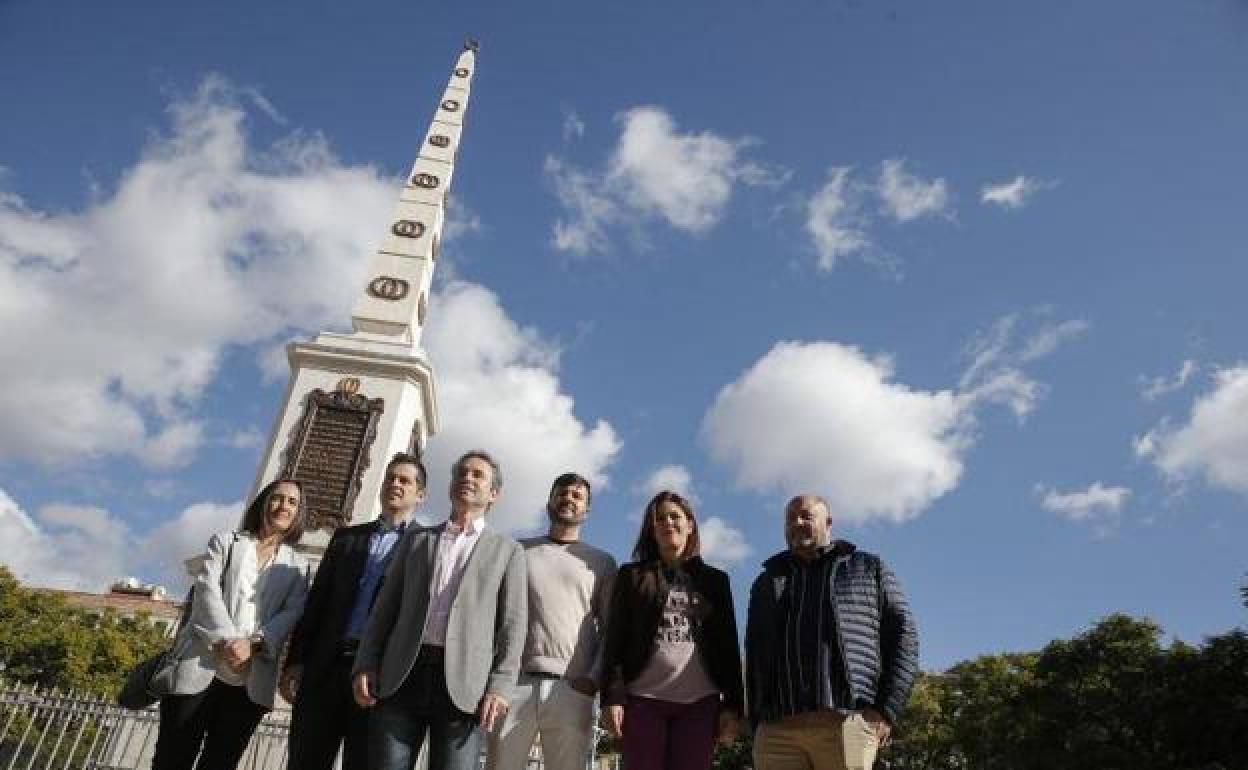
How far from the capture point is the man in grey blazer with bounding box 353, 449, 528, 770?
3.50 meters

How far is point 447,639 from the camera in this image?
361cm

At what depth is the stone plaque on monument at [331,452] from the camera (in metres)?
9.53

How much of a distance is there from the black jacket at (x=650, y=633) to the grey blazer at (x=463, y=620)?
1.77 feet

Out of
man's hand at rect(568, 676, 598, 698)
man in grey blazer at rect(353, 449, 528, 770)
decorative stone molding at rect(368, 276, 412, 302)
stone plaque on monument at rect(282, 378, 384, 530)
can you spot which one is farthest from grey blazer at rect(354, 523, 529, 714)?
decorative stone molding at rect(368, 276, 412, 302)

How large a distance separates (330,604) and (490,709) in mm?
1109

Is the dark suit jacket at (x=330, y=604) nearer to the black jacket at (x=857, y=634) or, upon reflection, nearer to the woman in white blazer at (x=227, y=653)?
the woman in white blazer at (x=227, y=653)

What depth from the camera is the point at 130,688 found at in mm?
4016

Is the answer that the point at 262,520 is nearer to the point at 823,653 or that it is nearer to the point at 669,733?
the point at 669,733

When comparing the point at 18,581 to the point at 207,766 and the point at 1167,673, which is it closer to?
the point at 207,766

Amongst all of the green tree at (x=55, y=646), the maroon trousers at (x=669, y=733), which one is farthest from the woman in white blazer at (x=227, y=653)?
the green tree at (x=55, y=646)

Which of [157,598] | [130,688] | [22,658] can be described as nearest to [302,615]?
[130,688]

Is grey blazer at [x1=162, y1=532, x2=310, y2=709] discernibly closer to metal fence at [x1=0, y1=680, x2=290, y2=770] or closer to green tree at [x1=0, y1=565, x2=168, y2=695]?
metal fence at [x1=0, y1=680, x2=290, y2=770]

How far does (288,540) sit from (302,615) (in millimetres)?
527

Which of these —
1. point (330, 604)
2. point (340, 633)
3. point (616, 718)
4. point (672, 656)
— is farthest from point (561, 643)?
point (330, 604)
